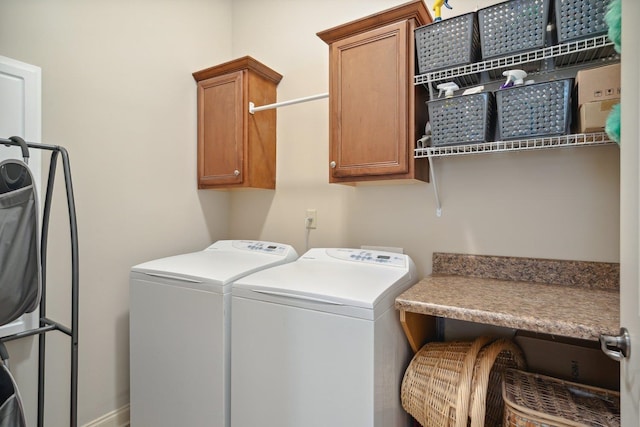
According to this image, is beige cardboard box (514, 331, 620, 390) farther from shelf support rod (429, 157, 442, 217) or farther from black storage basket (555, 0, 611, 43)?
black storage basket (555, 0, 611, 43)

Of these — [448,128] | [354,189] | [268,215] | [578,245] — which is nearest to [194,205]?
[268,215]

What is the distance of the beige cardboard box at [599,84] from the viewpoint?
1180 mm

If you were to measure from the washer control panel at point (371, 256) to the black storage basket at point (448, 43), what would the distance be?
0.91 metres

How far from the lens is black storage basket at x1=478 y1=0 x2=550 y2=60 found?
1.32 meters

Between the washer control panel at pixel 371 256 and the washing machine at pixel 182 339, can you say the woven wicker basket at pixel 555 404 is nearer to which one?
the washer control panel at pixel 371 256

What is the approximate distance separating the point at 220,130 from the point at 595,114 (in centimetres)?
200

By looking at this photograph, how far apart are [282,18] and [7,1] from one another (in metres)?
1.52

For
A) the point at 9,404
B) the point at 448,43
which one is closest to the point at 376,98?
the point at 448,43

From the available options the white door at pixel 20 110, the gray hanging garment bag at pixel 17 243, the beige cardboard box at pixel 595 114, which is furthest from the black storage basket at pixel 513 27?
the white door at pixel 20 110

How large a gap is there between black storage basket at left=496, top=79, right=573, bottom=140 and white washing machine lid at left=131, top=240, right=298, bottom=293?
4.30 feet

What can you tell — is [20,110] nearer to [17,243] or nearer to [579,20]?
[17,243]

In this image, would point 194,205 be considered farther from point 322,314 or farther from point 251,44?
point 322,314

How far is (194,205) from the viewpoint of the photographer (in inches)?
95.7

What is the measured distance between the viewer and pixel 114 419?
1.96 meters
